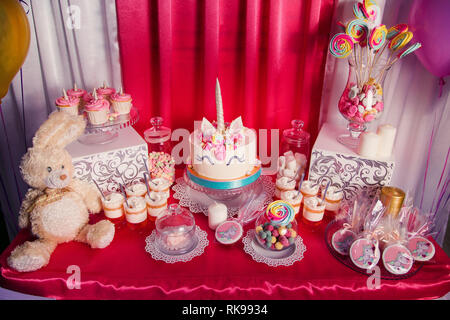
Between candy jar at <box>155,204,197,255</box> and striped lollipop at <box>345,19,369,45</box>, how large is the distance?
3.85 ft

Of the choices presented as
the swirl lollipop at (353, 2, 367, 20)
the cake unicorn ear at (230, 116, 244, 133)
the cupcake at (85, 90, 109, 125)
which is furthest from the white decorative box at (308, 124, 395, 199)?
the cupcake at (85, 90, 109, 125)

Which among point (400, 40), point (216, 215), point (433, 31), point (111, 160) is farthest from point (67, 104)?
point (433, 31)

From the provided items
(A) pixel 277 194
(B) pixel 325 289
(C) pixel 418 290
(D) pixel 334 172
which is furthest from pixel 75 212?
(C) pixel 418 290

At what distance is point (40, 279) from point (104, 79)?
1187 millimetres

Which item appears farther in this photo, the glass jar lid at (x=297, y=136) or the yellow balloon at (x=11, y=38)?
the glass jar lid at (x=297, y=136)

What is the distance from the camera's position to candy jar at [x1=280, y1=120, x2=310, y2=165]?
6.24ft

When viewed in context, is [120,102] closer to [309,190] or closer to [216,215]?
[216,215]

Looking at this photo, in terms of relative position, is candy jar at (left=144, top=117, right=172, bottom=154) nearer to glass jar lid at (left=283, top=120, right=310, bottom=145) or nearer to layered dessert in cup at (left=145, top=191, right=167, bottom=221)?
layered dessert in cup at (left=145, top=191, right=167, bottom=221)

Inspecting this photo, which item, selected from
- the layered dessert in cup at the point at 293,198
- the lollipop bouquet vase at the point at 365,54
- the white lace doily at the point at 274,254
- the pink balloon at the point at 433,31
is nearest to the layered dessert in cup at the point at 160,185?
the white lace doily at the point at 274,254

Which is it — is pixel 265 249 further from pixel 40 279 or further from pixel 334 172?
pixel 40 279

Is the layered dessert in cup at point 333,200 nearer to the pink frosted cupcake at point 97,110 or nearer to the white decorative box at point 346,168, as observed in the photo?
the white decorative box at point 346,168

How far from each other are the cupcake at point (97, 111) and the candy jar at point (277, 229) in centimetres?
94

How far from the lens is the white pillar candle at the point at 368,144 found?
5.11ft

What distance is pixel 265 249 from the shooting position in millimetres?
1411
